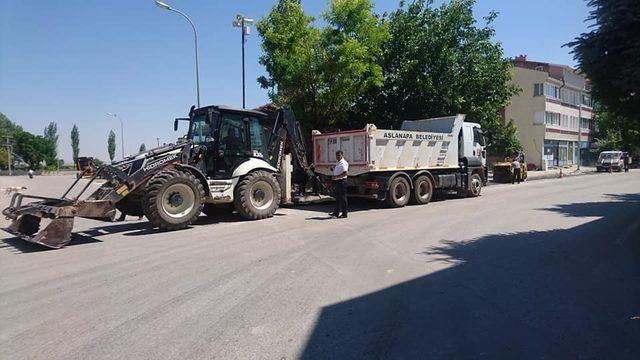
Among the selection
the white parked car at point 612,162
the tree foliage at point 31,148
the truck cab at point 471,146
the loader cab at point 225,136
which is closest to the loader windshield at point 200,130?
the loader cab at point 225,136

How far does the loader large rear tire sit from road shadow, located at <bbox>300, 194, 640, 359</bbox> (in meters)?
5.59

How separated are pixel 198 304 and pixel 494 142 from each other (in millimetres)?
37381

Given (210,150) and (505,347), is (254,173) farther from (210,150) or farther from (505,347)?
(505,347)

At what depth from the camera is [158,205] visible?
390 inches

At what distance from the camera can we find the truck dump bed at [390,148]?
13.9 meters

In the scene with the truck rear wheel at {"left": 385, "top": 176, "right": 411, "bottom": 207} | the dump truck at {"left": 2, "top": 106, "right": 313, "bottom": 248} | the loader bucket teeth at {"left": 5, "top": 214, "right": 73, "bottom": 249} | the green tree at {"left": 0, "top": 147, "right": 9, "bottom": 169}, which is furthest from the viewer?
the green tree at {"left": 0, "top": 147, "right": 9, "bottom": 169}

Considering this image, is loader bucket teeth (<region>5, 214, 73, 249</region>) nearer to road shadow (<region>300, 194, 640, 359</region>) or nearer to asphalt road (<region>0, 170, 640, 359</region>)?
asphalt road (<region>0, 170, 640, 359</region>)

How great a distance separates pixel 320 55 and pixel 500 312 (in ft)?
49.7

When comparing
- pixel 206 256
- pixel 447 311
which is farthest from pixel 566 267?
pixel 206 256

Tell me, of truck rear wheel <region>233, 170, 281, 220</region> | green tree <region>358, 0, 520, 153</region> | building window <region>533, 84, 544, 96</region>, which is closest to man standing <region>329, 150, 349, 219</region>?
truck rear wheel <region>233, 170, 281, 220</region>

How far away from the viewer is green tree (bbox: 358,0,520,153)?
20781 millimetres

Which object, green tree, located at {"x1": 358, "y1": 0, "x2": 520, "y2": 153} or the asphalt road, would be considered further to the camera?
green tree, located at {"x1": 358, "y1": 0, "x2": 520, "y2": 153}

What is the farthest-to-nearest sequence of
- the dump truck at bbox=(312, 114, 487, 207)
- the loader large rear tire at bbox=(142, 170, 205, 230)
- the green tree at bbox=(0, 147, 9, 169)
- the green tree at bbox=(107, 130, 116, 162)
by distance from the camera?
the green tree at bbox=(107, 130, 116, 162) → the green tree at bbox=(0, 147, 9, 169) → the dump truck at bbox=(312, 114, 487, 207) → the loader large rear tire at bbox=(142, 170, 205, 230)

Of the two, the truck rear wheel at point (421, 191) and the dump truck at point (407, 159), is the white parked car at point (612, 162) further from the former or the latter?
the truck rear wheel at point (421, 191)
